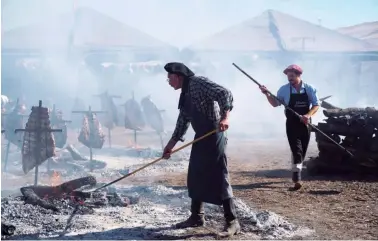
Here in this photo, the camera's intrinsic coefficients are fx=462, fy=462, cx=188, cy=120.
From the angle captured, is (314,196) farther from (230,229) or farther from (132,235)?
(132,235)

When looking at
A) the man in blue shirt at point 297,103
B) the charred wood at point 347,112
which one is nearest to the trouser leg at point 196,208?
the man in blue shirt at point 297,103

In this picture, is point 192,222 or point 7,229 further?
point 192,222

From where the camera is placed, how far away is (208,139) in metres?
5.04

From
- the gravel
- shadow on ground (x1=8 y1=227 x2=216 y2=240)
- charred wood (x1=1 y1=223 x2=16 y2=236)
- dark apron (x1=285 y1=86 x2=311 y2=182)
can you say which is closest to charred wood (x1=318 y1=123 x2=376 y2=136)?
dark apron (x1=285 y1=86 x2=311 y2=182)

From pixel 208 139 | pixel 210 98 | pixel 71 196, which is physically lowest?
pixel 71 196

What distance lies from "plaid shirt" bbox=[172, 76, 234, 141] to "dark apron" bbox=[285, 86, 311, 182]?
2.52m

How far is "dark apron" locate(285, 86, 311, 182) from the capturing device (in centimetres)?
727

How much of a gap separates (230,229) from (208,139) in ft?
3.29

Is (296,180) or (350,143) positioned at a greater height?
(350,143)

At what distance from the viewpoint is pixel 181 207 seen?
20.7ft

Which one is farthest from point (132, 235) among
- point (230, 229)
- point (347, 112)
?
point (347, 112)

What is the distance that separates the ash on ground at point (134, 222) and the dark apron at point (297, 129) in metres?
1.54

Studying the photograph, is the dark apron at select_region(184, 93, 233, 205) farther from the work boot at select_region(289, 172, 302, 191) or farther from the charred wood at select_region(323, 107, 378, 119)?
the charred wood at select_region(323, 107, 378, 119)

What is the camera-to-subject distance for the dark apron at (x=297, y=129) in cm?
727
